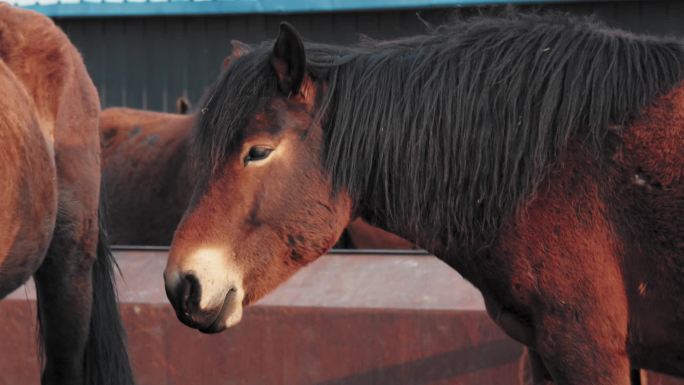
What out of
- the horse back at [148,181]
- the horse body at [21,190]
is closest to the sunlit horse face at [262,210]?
the horse body at [21,190]

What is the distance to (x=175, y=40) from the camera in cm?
1005

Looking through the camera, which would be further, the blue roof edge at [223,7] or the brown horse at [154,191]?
the blue roof edge at [223,7]

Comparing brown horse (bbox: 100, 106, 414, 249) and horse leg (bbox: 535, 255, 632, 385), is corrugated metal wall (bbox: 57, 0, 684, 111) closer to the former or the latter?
brown horse (bbox: 100, 106, 414, 249)

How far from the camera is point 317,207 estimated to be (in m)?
2.71

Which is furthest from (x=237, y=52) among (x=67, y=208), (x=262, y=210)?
(x=67, y=208)

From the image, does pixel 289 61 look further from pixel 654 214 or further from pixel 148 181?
pixel 148 181

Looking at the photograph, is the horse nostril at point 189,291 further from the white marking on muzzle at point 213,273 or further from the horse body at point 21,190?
the horse body at point 21,190

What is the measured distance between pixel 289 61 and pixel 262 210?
0.41m

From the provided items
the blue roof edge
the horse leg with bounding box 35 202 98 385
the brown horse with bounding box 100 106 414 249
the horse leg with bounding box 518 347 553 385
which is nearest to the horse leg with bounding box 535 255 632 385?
the horse leg with bounding box 518 347 553 385

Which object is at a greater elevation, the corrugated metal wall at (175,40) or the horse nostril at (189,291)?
the horse nostril at (189,291)

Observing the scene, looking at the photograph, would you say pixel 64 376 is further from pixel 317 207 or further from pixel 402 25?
pixel 402 25

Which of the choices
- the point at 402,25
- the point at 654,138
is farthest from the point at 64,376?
the point at 402,25

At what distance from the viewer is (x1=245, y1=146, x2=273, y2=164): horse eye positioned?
268 cm

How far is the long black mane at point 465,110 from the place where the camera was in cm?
261
